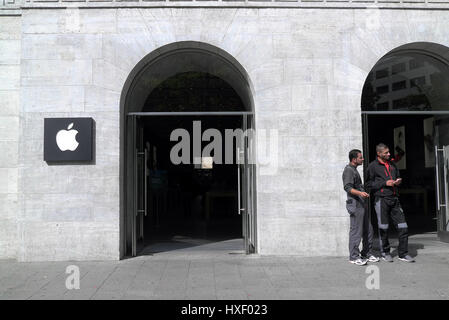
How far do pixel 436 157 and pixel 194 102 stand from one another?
20.8ft

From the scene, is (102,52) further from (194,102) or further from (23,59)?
(194,102)

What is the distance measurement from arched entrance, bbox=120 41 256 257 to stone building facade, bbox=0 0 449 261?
393 millimetres

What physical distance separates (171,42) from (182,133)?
8590 mm

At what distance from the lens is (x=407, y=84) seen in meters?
9.47

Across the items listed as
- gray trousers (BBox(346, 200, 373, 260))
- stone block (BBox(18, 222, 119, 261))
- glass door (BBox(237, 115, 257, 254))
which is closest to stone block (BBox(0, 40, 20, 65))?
stone block (BBox(18, 222, 119, 261))

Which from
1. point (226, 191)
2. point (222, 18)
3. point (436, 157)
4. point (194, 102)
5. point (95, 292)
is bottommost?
point (95, 292)

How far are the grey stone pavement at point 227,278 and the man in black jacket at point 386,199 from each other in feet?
1.11

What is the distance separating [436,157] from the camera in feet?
Answer: 29.0

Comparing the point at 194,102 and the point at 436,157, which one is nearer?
the point at 436,157

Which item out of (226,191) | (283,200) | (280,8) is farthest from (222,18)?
(226,191)

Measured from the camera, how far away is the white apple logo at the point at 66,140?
288 inches

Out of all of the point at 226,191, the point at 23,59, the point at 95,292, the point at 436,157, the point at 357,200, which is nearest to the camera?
the point at 95,292

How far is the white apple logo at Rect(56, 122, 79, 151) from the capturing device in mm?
7324

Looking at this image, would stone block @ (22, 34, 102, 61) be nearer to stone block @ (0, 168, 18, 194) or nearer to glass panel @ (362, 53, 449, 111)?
stone block @ (0, 168, 18, 194)
